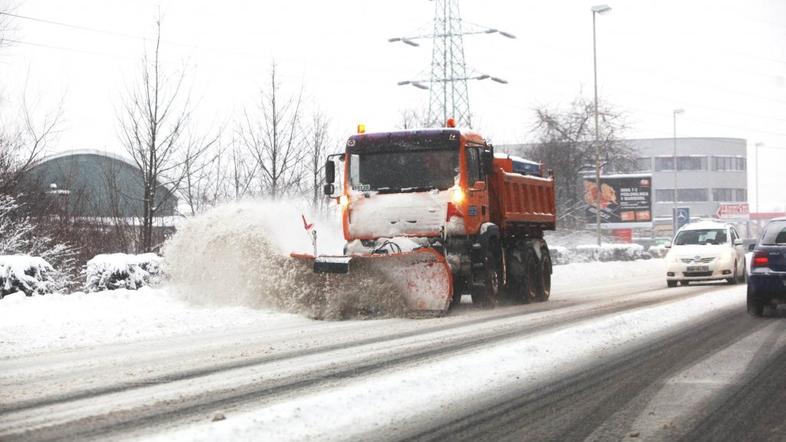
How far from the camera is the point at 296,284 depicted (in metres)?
15.7

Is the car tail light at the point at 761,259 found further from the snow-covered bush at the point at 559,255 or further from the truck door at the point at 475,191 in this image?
the snow-covered bush at the point at 559,255

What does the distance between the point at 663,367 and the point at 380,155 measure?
8.04m

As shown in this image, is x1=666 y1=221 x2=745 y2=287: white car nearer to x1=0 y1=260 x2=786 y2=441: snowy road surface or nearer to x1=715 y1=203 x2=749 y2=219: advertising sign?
x1=0 y1=260 x2=786 y2=441: snowy road surface

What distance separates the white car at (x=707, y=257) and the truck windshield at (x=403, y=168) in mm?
11294

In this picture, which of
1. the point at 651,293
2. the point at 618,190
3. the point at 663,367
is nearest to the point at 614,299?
the point at 651,293

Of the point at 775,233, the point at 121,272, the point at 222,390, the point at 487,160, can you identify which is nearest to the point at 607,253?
the point at 487,160

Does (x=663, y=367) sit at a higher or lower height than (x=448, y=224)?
lower

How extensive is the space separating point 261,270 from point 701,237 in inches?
561

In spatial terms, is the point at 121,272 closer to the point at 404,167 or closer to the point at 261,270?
the point at 261,270

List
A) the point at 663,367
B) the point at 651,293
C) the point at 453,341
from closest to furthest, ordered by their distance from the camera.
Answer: the point at 663,367
the point at 453,341
the point at 651,293

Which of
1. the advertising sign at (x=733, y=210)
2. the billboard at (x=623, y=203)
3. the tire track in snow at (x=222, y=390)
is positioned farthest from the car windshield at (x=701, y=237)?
the advertising sign at (x=733, y=210)

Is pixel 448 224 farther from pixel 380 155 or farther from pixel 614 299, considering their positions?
pixel 614 299

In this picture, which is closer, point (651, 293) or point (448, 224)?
point (448, 224)

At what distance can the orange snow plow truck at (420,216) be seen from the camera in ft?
49.6
